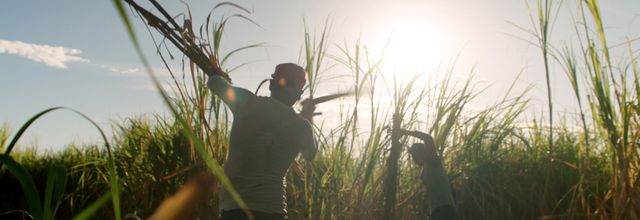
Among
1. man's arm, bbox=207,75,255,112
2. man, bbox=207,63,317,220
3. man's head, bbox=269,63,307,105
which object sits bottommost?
man, bbox=207,63,317,220

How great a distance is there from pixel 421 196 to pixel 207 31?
6.97 feet

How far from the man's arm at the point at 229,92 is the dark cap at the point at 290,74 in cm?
17

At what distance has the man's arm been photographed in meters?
1.92

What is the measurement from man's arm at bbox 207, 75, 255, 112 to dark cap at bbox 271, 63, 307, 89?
0.57 ft

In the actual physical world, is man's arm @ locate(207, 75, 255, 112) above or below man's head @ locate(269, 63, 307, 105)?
below

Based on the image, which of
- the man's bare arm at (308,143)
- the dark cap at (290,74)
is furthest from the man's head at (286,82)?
the man's bare arm at (308,143)

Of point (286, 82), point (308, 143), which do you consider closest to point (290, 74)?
point (286, 82)

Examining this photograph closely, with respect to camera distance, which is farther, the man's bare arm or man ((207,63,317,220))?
the man's bare arm

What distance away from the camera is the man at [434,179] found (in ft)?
10.3

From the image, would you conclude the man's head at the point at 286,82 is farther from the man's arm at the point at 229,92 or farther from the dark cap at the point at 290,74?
→ the man's arm at the point at 229,92

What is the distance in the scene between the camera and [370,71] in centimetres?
252

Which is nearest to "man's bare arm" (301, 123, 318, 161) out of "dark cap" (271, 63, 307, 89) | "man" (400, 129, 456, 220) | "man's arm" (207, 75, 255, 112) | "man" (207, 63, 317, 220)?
"man" (207, 63, 317, 220)

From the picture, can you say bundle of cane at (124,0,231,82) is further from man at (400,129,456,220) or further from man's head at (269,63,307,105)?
man at (400,129,456,220)

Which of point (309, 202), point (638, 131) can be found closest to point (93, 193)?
point (309, 202)
